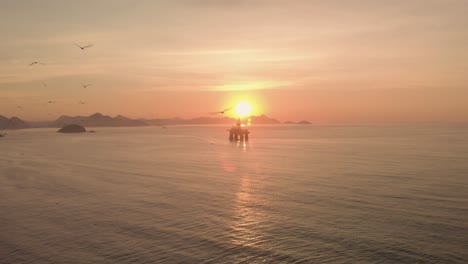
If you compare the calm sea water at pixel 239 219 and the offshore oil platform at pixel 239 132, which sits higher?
the offshore oil platform at pixel 239 132

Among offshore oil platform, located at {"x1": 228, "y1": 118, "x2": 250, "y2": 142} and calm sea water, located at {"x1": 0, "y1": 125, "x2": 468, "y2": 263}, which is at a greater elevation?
offshore oil platform, located at {"x1": 228, "y1": 118, "x2": 250, "y2": 142}

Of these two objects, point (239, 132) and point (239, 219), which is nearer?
point (239, 219)

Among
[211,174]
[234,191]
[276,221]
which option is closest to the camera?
[276,221]

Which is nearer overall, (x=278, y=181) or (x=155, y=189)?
(x=155, y=189)

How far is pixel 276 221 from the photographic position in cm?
2744

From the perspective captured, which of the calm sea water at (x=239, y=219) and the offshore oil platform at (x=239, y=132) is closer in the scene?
the calm sea water at (x=239, y=219)

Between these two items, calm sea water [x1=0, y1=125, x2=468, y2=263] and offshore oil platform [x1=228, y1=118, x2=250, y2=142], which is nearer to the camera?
calm sea water [x1=0, y1=125, x2=468, y2=263]

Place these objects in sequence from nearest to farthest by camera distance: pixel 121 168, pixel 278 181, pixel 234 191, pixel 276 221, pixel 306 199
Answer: pixel 276 221 < pixel 306 199 < pixel 234 191 < pixel 278 181 < pixel 121 168

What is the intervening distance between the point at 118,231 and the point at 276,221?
11.5 metres

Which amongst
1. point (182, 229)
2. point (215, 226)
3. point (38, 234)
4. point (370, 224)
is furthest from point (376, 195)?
point (38, 234)

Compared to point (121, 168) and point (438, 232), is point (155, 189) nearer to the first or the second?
point (121, 168)

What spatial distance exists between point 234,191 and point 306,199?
882cm

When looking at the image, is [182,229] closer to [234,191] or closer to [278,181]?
[234,191]

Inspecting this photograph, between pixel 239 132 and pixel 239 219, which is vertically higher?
pixel 239 132
